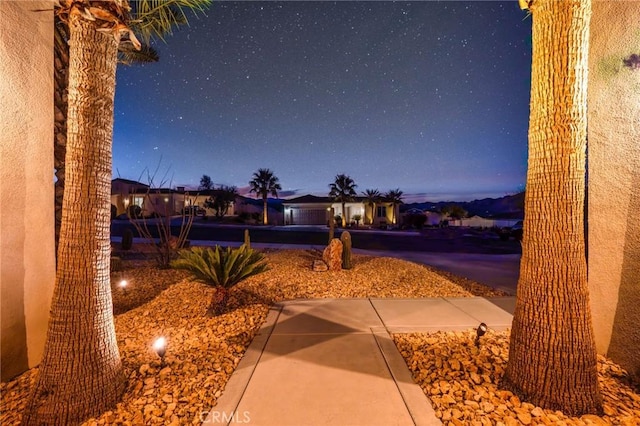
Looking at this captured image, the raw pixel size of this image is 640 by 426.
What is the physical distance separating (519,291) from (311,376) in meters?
2.30

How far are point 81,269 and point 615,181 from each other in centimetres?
556

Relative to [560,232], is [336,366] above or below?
below

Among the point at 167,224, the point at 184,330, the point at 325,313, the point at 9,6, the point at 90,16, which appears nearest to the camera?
the point at 90,16

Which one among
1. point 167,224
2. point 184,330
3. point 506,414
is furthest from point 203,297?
point 506,414

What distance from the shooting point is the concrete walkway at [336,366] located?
272cm

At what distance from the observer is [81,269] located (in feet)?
8.71

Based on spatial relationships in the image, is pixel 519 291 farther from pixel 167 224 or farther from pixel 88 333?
pixel 167 224

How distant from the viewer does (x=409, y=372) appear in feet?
11.0

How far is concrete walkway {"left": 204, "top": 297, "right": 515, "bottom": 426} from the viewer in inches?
107

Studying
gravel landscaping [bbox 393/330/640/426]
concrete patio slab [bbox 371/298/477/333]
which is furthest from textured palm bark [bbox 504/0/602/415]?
concrete patio slab [bbox 371/298/477/333]

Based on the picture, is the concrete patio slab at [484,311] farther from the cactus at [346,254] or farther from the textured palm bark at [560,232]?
the cactus at [346,254]

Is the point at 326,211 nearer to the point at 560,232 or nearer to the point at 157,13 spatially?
the point at 157,13

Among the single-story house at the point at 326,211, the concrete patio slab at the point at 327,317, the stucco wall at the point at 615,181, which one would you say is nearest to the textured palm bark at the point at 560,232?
the stucco wall at the point at 615,181

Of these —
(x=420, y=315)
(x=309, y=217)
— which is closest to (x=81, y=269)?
(x=420, y=315)
